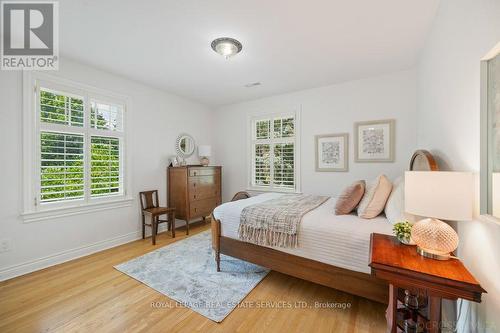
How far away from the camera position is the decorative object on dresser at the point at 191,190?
377 centimetres

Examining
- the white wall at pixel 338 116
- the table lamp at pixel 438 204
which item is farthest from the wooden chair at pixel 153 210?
Result: the table lamp at pixel 438 204

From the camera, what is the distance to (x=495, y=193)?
902 mm

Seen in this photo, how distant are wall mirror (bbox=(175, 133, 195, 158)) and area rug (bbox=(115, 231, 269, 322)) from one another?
1.89 metres

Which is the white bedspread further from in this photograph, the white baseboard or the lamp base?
the white baseboard

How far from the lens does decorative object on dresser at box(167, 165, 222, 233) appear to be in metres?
3.77

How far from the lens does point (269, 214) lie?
7.23 ft

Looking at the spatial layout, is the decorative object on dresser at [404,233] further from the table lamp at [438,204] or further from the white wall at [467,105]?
the white wall at [467,105]

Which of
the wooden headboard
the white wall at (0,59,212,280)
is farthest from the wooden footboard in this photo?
the white wall at (0,59,212,280)

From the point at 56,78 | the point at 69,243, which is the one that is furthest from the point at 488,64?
the point at 69,243

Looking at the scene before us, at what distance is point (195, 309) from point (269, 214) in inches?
42.3

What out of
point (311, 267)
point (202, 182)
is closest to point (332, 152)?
point (311, 267)

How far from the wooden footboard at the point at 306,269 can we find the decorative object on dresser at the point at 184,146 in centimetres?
215

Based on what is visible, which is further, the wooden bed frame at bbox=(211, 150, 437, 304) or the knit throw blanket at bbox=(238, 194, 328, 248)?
the knit throw blanket at bbox=(238, 194, 328, 248)

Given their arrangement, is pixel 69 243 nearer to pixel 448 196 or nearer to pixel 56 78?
pixel 56 78
